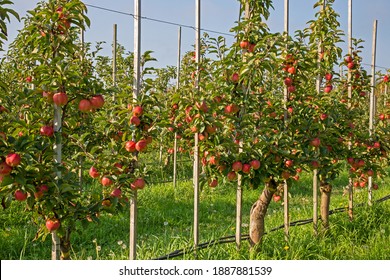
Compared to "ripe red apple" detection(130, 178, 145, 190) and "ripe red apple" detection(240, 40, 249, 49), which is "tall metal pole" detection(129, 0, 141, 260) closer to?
"ripe red apple" detection(130, 178, 145, 190)

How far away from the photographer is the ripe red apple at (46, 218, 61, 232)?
264 centimetres

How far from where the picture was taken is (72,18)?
2.74m

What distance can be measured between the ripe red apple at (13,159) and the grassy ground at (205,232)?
56.3 inches

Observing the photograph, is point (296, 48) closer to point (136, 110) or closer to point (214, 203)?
point (136, 110)

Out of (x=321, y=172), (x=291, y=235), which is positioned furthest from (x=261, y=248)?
(x=321, y=172)

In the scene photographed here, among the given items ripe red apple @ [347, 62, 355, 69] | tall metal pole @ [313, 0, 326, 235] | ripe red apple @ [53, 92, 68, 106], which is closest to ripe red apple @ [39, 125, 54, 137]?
ripe red apple @ [53, 92, 68, 106]

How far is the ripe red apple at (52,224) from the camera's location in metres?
2.64

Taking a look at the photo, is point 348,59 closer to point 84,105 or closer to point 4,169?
point 84,105

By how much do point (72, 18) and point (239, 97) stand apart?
157 cm

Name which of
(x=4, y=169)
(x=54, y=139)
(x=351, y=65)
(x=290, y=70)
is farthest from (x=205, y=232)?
(x=4, y=169)

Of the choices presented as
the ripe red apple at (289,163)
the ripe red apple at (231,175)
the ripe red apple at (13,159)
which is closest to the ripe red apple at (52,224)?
the ripe red apple at (13,159)

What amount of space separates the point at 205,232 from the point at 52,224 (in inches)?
125

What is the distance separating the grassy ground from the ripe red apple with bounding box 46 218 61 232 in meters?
0.94

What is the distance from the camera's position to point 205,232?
18.3 ft
